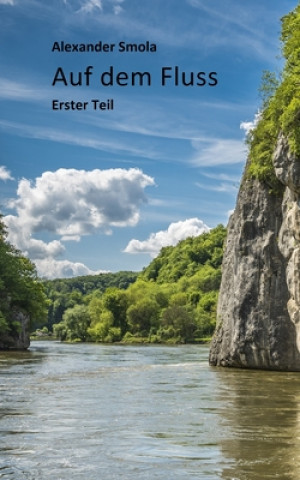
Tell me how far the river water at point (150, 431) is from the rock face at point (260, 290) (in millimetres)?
6583

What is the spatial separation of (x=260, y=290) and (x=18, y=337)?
144ft

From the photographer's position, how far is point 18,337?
7281cm

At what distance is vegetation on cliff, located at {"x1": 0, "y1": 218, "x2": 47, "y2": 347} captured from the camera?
70.9 m

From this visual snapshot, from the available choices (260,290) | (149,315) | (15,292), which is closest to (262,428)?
(260,290)

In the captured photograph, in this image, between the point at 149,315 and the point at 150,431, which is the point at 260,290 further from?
the point at 149,315

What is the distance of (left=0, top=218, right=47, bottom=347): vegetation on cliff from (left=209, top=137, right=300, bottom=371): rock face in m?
35.9

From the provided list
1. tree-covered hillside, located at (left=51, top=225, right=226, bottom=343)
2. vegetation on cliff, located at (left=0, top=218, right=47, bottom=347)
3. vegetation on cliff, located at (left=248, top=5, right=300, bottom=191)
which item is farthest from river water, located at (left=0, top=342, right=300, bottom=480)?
tree-covered hillside, located at (left=51, top=225, right=226, bottom=343)

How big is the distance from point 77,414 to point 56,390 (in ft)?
24.9

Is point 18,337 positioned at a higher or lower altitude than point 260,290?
lower

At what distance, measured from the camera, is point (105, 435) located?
14.4 metres

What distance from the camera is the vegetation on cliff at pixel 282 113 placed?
27750 millimetres

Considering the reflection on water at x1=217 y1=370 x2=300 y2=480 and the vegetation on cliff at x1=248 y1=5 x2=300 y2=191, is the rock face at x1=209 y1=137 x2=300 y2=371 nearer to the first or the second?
the vegetation on cliff at x1=248 y1=5 x2=300 y2=191

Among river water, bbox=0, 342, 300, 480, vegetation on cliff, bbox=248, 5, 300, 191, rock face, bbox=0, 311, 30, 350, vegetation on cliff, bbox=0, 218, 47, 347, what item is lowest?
river water, bbox=0, 342, 300, 480

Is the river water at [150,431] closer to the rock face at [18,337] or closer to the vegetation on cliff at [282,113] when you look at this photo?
the vegetation on cliff at [282,113]
